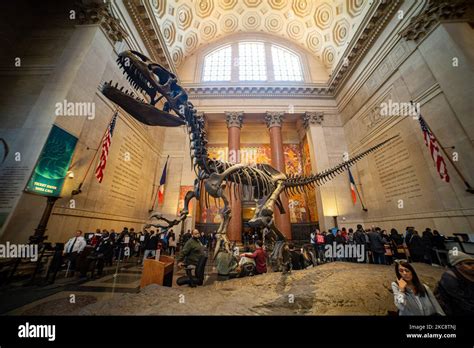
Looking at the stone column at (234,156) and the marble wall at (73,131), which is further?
the stone column at (234,156)

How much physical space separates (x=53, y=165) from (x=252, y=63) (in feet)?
55.3

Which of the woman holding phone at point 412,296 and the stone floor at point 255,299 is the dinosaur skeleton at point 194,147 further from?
the woman holding phone at point 412,296

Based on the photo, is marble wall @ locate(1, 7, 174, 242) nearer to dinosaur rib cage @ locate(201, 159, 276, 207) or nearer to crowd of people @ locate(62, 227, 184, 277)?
crowd of people @ locate(62, 227, 184, 277)

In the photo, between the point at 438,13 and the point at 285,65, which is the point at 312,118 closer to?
the point at 285,65

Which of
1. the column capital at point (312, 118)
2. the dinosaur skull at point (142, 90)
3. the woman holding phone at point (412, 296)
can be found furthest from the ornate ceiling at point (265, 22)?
the woman holding phone at point (412, 296)

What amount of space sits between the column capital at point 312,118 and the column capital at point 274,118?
2015 millimetres

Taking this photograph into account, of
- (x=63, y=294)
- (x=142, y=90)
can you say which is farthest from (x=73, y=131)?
(x=63, y=294)

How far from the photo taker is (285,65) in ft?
57.3

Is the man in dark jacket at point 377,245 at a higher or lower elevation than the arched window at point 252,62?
lower

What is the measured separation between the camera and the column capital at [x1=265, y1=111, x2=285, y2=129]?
1505 centimetres

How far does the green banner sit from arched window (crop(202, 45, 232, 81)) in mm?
13140

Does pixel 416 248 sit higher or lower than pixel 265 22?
lower

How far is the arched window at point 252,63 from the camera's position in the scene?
16.7 m
